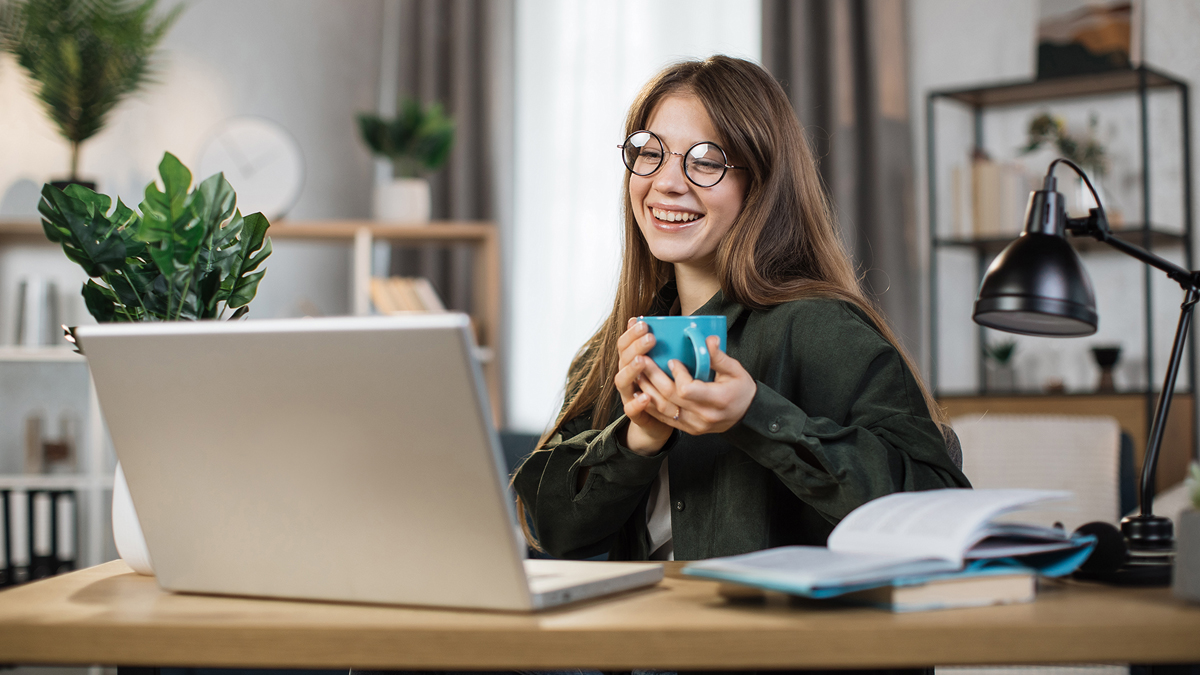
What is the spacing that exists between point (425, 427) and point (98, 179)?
141 inches

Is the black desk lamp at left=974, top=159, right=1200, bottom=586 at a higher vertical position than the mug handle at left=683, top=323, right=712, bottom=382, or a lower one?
higher

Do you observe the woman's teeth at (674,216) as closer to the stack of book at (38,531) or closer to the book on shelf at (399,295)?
the book on shelf at (399,295)

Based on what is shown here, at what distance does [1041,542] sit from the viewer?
841mm

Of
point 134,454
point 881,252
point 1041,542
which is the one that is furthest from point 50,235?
point 881,252

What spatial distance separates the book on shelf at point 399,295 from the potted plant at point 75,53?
39.8 inches

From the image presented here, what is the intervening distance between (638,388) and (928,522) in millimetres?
337

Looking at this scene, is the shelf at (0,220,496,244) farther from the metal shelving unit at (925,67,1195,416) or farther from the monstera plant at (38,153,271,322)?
the monstera plant at (38,153,271,322)

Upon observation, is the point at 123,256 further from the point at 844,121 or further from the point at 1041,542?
the point at 844,121

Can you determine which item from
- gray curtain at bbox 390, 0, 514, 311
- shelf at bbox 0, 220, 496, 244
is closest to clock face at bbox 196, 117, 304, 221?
shelf at bbox 0, 220, 496, 244

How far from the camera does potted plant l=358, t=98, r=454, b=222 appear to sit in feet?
11.3

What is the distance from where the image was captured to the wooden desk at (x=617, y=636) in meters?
0.66

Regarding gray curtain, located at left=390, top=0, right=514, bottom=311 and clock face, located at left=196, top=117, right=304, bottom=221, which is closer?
clock face, located at left=196, top=117, right=304, bottom=221

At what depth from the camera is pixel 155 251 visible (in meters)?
0.94

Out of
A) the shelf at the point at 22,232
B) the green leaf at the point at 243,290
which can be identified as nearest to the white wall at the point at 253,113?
the shelf at the point at 22,232
